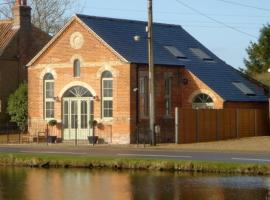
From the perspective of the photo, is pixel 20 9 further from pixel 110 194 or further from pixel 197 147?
pixel 110 194

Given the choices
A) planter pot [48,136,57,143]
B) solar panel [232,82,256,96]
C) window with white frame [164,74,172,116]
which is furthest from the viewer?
solar panel [232,82,256,96]

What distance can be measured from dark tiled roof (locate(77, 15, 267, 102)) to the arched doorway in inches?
149

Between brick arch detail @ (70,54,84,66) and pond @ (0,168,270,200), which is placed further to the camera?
brick arch detail @ (70,54,84,66)

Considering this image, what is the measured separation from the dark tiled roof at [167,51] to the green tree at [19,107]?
8.98 m

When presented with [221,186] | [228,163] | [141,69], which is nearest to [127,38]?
[141,69]

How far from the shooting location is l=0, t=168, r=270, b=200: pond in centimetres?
2322

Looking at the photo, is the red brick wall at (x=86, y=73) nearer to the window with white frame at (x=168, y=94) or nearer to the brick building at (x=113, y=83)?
the brick building at (x=113, y=83)

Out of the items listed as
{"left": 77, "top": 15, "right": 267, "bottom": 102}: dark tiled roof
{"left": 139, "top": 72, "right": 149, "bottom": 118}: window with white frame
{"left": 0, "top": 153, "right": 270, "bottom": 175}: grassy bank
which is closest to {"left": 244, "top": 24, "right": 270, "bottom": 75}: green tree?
{"left": 77, "top": 15, "right": 267, "bottom": 102}: dark tiled roof

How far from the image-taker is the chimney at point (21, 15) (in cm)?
6419

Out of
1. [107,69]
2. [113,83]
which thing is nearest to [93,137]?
[113,83]

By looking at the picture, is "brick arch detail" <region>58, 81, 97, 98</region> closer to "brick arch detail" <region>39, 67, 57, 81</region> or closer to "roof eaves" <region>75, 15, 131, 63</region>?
"brick arch detail" <region>39, 67, 57, 81</region>

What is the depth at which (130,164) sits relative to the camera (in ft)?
104

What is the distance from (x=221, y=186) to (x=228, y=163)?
19.5ft

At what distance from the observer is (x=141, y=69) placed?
51.2 metres
